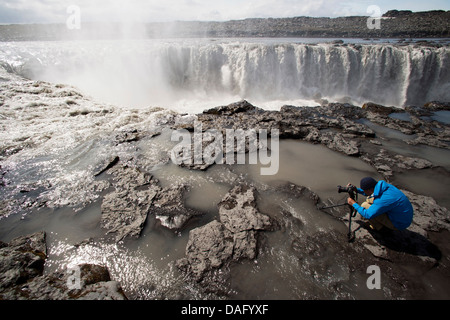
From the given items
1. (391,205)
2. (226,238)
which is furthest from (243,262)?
(391,205)

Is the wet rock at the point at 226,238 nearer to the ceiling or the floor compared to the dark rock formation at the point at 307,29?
nearer to the floor

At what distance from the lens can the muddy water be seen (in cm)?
279

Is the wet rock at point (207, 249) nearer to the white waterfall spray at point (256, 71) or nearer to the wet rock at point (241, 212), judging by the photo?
the wet rock at point (241, 212)

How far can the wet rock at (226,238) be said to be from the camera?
10.2 ft

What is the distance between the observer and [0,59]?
1494 cm

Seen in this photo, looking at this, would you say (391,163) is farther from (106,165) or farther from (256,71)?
(256,71)

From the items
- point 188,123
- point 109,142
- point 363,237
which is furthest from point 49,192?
point 363,237

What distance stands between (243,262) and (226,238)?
49 centimetres

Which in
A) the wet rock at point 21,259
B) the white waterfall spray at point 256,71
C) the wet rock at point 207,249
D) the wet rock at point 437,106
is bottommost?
the wet rock at point 207,249

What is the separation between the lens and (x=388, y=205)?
3113 mm

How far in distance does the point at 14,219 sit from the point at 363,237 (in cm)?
621

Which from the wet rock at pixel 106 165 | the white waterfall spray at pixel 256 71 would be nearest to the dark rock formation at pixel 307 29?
the white waterfall spray at pixel 256 71

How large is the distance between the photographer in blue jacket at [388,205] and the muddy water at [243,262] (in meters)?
0.64

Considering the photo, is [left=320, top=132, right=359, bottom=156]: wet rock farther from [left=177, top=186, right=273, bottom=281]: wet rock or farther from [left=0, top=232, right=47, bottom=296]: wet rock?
[left=0, top=232, right=47, bottom=296]: wet rock
